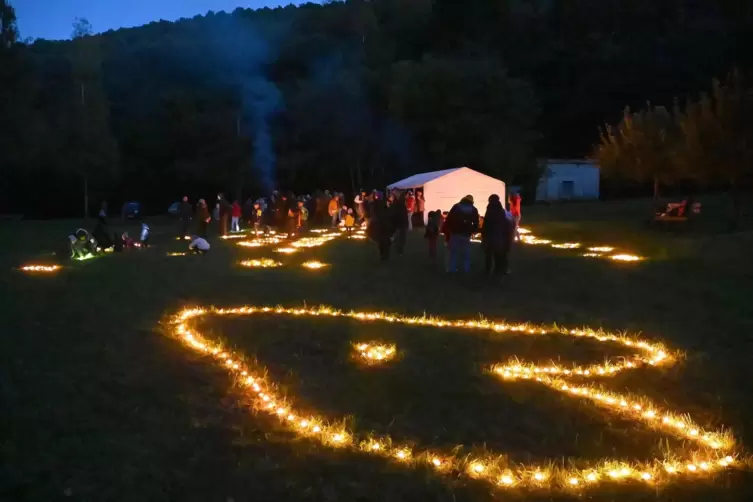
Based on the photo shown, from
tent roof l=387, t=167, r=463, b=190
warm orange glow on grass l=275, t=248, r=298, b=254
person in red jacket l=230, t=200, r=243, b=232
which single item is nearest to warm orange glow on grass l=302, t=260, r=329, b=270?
warm orange glow on grass l=275, t=248, r=298, b=254

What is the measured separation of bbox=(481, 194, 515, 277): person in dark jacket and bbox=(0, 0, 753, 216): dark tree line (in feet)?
112

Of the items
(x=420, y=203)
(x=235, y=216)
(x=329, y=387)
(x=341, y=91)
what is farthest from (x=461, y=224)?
(x=341, y=91)

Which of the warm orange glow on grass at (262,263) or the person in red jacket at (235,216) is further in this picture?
the person in red jacket at (235,216)


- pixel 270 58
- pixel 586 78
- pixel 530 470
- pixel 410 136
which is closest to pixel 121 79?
pixel 270 58

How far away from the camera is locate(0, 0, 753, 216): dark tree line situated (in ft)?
165

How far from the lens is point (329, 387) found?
729 centimetres

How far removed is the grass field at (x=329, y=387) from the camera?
4980mm

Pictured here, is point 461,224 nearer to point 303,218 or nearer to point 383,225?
point 383,225

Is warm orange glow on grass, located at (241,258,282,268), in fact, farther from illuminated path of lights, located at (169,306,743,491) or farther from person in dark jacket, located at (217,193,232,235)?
person in dark jacket, located at (217,193,232,235)

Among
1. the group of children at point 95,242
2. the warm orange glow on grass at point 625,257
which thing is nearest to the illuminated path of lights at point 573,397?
the warm orange glow on grass at point 625,257

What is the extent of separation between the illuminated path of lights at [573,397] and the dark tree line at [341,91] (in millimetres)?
40868

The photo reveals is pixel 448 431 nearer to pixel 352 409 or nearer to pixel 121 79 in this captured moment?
Answer: pixel 352 409

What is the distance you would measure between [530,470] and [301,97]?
185 ft

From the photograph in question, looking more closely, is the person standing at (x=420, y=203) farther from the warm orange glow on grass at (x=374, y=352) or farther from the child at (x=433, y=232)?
the warm orange glow on grass at (x=374, y=352)
